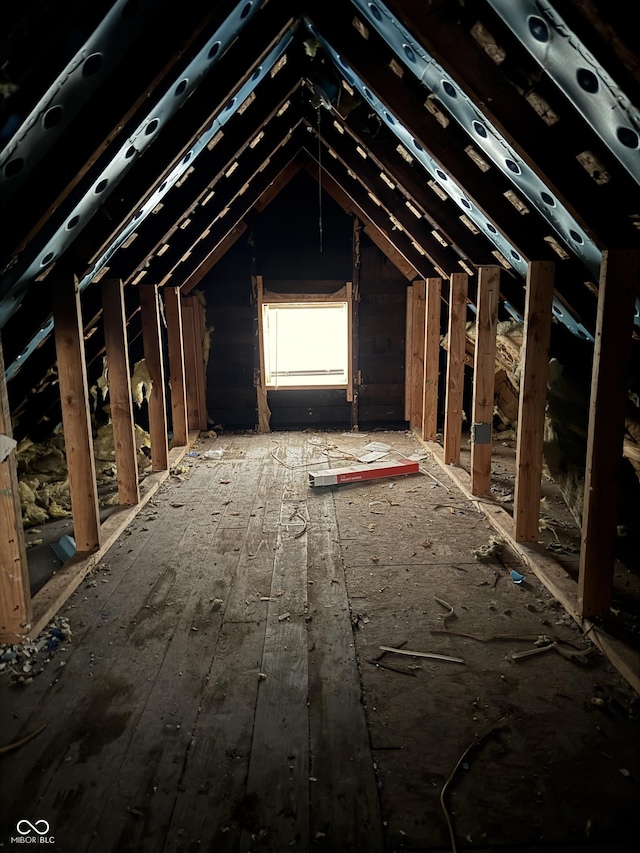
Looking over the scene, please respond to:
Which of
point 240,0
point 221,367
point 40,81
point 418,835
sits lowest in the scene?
point 418,835

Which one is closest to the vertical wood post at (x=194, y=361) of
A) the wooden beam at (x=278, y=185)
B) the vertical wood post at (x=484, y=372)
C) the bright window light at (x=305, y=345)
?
the bright window light at (x=305, y=345)

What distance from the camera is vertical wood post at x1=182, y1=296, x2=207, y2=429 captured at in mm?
6164

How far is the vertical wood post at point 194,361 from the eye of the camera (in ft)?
20.2

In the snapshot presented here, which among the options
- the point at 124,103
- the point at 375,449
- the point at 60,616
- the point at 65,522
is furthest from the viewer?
the point at 375,449

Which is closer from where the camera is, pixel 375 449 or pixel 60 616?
pixel 60 616

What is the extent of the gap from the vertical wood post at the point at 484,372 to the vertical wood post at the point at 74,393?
2561mm

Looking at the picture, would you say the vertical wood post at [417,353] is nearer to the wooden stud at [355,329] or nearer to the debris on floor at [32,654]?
the wooden stud at [355,329]

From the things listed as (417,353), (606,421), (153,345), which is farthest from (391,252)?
(606,421)

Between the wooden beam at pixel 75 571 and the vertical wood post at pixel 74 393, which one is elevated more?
the vertical wood post at pixel 74 393

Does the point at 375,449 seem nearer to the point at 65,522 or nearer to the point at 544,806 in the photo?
the point at 65,522

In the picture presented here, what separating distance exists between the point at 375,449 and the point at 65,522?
10.1ft

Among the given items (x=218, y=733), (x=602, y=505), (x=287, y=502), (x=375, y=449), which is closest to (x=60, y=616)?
(x=218, y=733)

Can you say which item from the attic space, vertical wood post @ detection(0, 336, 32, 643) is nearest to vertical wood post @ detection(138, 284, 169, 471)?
the attic space

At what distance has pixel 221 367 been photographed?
650 cm
